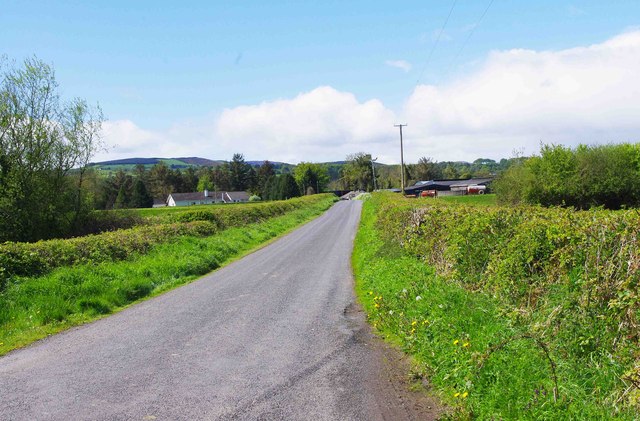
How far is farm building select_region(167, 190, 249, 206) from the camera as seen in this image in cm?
13150

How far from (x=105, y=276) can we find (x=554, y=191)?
164 feet

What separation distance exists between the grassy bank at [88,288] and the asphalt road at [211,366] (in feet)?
2.42

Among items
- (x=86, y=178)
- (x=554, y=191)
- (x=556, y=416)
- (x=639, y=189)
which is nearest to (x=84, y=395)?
(x=556, y=416)

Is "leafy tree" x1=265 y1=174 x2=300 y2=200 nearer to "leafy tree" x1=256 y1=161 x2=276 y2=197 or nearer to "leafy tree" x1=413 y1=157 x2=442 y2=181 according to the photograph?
"leafy tree" x1=256 y1=161 x2=276 y2=197

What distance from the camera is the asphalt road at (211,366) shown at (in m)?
5.72

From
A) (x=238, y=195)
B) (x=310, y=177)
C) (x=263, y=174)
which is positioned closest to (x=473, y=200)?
(x=238, y=195)

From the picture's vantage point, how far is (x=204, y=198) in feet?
440

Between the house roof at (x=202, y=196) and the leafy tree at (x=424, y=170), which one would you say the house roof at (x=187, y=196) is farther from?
the leafy tree at (x=424, y=170)

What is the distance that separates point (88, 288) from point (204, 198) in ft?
406

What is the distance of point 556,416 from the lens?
14.1ft

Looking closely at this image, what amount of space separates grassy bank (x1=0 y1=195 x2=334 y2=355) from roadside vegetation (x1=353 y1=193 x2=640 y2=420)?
691cm

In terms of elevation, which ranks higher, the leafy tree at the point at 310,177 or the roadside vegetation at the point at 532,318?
the leafy tree at the point at 310,177

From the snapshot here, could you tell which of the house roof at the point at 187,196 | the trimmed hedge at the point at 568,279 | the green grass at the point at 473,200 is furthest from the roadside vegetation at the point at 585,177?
the house roof at the point at 187,196

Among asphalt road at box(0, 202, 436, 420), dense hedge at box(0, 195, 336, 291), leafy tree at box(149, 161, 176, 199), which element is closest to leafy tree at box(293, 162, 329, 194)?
leafy tree at box(149, 161, 176, 199)
